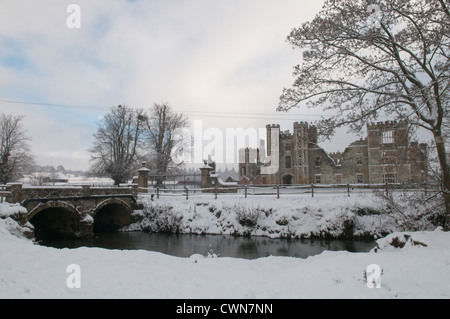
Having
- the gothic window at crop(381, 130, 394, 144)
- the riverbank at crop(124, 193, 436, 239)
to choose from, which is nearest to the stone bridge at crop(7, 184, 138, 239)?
the riverbank at crop(124, 193, 436, 239)

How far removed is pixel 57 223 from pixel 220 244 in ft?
38.6

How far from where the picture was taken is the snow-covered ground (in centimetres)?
486

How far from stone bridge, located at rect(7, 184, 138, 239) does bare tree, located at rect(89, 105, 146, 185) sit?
42.9 feet

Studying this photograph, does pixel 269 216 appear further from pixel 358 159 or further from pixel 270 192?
pixel 358 159

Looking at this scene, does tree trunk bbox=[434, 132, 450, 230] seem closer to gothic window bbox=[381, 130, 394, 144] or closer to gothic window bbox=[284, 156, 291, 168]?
gothic window bbox=[381, 130, 394, 144]

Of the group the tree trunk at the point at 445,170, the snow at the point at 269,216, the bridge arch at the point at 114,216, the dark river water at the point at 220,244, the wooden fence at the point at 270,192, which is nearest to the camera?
the tree trunk at the point at 445,170

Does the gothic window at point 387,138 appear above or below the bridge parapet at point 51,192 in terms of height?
above

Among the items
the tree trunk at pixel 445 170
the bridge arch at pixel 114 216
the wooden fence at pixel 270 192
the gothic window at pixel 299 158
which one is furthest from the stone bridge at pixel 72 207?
the gothic window at pixel 299 158

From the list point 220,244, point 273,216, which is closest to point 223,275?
point 220,244

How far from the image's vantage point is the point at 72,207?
17.9 m

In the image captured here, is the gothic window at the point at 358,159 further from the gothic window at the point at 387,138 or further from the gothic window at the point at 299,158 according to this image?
the gothic window at the point at 299,158

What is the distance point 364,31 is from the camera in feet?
31.9

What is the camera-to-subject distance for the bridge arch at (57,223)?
18453mm
